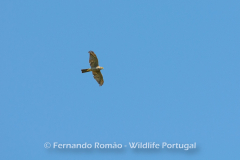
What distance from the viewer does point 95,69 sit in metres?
58.0

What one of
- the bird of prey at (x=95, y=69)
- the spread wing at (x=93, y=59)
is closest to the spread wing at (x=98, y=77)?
the bird of prey at (x=95, y=69)

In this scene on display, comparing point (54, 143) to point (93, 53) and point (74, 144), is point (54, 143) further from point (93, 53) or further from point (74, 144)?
point (93, 53)

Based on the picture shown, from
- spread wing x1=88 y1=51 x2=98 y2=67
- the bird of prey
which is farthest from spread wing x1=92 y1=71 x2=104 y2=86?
spread wing x1=88 y1=51 x2=98 y2=67

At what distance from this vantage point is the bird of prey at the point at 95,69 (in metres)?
57.2

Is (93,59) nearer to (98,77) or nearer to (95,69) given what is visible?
(95,69)

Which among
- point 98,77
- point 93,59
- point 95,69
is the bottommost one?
point 98,77

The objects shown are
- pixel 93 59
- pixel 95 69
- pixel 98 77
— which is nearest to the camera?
pixel 93 59

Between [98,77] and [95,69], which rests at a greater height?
[95,69]

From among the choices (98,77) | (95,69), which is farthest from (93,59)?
(98,77)

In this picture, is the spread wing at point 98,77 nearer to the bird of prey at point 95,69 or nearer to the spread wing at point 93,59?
the bird of prey at point 95,69

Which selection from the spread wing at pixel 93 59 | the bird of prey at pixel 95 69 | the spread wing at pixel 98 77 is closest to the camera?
the spread wing at pixel 93 59

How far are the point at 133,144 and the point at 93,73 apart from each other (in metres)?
11.0

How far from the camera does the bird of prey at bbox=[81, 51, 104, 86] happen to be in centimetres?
5722

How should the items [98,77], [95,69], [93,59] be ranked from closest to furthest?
[93,59]
[95,69]
[98,77]
